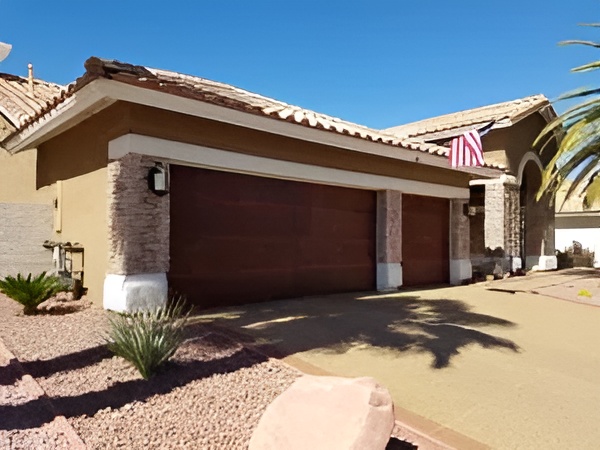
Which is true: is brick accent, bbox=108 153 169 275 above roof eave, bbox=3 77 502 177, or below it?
below

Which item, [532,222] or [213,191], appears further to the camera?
[532,222]

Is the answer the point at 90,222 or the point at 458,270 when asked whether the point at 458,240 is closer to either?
the point at 458,270

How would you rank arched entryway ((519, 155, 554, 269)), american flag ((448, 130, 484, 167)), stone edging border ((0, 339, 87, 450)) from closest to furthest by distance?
1. stone edging border ((0, 339, 87, 450))
2. american flag ((448, 130, 484, 167))
3. arched entryway ((519, 155, 554, 269))

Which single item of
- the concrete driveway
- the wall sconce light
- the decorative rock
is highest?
the wall sconce light

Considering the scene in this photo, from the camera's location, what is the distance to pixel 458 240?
13.5 m

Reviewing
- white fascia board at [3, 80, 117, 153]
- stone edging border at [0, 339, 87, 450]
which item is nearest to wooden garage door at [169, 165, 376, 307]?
white fascia board at [3, 80, 117, 153]

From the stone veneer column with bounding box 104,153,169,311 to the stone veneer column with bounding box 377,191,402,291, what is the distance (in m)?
5.72

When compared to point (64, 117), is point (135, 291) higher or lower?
lower

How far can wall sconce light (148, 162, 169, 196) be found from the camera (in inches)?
277

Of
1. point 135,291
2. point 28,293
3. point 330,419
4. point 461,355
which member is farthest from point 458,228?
point 330,419

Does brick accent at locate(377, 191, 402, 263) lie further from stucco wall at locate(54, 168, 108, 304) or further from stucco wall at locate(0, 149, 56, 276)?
stucco wall at locate(0, 149, 56, 276)

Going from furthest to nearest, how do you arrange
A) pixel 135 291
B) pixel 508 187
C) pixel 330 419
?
1. pixel 508 187
2. pixel 135 291
3. pixel 330 419

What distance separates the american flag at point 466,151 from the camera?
11.2 meters

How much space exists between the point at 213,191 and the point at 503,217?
442 inches
